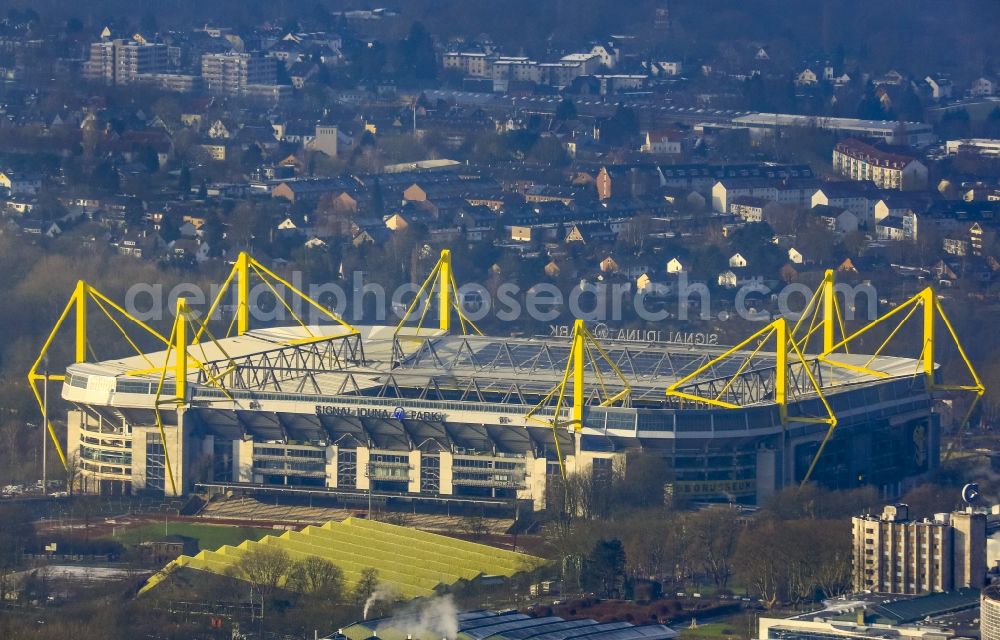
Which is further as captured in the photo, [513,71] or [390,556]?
[513,71]

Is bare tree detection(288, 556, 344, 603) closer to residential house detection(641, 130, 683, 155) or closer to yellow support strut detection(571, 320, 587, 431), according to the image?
yellow support strut detection(571, 320, 587, 431)

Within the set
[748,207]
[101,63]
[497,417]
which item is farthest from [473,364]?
[101,63]

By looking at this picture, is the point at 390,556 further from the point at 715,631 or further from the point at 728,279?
the point at 728,279

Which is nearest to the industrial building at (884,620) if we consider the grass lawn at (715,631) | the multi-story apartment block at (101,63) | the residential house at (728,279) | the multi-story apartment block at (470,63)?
the grass lawn at (715,631)

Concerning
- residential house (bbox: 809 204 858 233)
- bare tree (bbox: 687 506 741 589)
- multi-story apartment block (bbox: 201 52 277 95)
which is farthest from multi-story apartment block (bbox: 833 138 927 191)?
bare tree (bbox: 687 506 741 589)

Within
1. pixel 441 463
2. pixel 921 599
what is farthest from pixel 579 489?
pixel 921 599

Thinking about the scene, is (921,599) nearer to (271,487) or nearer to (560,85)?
(271,487)

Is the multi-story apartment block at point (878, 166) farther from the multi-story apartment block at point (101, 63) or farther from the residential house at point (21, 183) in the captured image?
the multi-story apartment block at point (101, 63)
